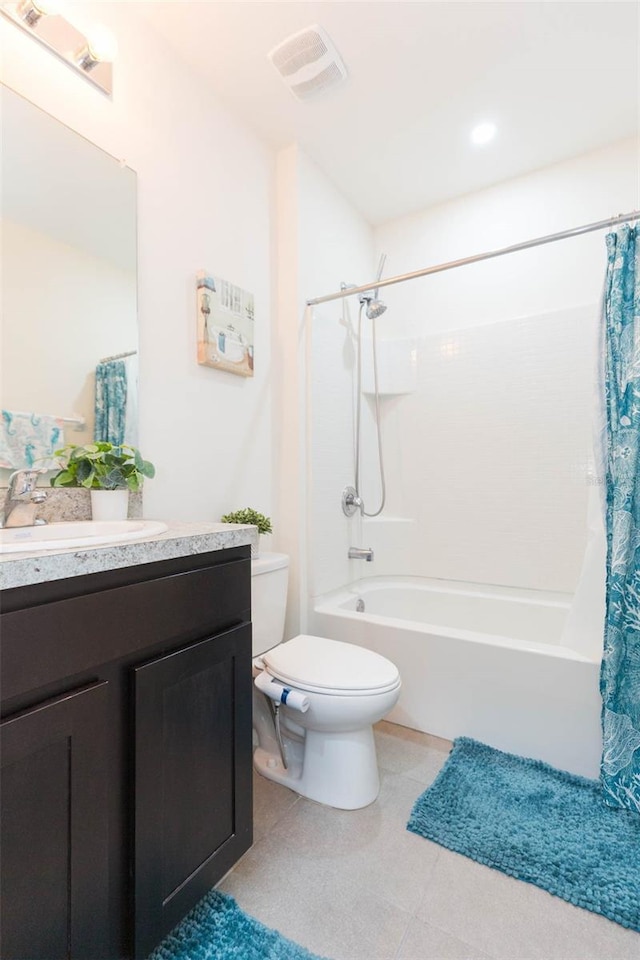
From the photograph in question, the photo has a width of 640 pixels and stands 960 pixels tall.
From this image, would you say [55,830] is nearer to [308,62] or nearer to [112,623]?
[112,623]

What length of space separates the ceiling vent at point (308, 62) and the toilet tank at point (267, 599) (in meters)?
1.80

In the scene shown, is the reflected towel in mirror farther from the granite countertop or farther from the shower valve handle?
the shower valve handle

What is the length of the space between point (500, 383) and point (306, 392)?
1.10 meters

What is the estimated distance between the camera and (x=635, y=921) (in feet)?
3.26

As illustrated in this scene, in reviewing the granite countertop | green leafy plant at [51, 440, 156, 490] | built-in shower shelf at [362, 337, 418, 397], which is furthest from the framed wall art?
built-in shower shelf at [362, 337, 418, 397]

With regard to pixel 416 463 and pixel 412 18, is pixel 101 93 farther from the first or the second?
pixel 416 463

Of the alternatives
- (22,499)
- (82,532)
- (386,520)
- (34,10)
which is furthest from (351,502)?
(34,10)

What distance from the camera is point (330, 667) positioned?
1402 millimetres

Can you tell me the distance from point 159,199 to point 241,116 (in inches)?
27.9

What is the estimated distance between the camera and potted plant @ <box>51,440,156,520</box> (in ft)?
4.06

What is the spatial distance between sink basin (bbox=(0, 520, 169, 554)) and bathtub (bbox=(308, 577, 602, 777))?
1.09m

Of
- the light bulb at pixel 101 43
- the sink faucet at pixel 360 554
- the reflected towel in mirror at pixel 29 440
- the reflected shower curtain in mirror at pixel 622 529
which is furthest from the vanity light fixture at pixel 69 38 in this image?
the sink faucet at pixel 360 554

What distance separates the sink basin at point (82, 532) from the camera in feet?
2.78

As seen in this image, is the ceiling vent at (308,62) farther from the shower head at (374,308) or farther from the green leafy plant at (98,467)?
the green leafy plant at (98,467)
